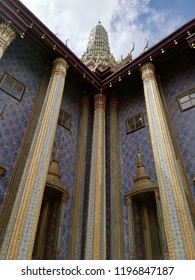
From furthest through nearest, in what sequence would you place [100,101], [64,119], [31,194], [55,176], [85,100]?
[85,100]
[100,101]
[64,119]
[55,176]
[31,194]

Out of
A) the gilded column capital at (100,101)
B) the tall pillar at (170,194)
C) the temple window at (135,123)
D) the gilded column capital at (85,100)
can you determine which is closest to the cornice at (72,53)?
the gilded column capital at (100,101)

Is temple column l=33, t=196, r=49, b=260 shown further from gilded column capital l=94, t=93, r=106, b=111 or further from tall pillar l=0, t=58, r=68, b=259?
gilded column capital l=94, t=93, r=106, b=111

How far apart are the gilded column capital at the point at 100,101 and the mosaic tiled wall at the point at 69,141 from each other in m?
0.80

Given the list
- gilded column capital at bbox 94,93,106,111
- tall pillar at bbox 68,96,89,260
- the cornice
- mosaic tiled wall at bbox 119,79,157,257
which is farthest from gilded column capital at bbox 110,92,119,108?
tall pillar at bbox 68,96,89,260

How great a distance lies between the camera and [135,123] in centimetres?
875

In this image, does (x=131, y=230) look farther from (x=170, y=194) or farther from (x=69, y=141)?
(x=69, y=141)

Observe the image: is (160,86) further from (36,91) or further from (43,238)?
(43,238)

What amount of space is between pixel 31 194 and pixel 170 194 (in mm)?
3114

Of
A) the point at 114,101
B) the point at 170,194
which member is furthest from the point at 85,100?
the point at 170,194

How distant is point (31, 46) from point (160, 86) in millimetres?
5064

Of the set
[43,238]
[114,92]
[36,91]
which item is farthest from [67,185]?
[114,92]

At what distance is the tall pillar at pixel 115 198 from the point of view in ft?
21.0

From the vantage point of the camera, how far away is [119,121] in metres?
9.51

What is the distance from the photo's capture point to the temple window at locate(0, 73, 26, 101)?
7020 mm
